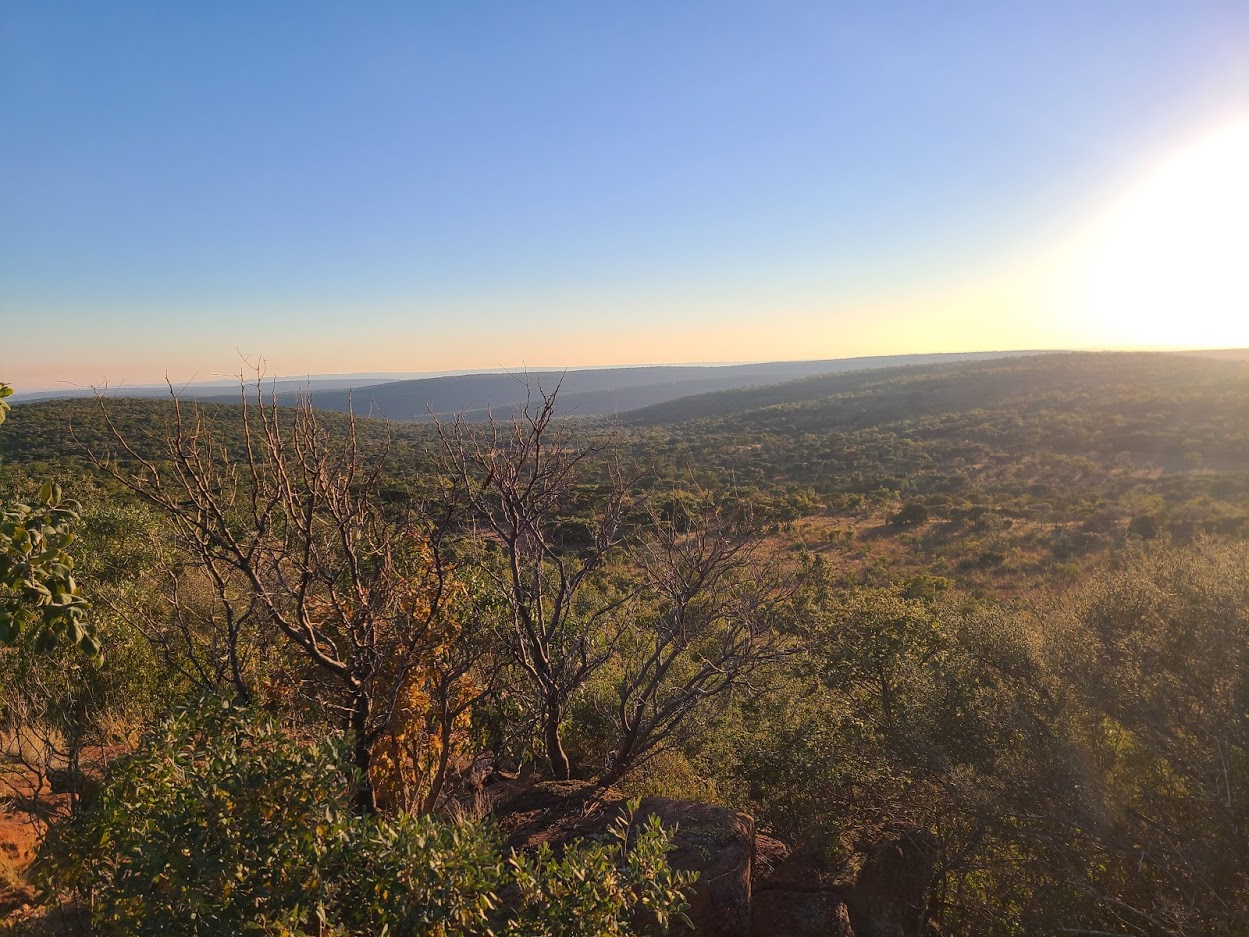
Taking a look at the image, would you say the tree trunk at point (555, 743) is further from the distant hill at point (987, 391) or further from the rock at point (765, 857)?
the distant hill at point (987, 391)

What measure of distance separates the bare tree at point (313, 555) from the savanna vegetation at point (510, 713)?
48 mm

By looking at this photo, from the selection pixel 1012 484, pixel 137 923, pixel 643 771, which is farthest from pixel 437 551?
pixel 1012 484

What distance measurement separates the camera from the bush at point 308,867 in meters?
2.54

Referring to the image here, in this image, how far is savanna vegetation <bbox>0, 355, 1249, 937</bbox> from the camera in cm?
272

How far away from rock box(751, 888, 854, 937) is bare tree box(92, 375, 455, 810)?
11.5 feet

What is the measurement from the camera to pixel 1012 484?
37.0 metres

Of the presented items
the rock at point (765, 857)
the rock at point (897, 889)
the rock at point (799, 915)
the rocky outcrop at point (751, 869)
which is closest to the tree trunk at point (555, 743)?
the rocky outcrop at point (751, 869)

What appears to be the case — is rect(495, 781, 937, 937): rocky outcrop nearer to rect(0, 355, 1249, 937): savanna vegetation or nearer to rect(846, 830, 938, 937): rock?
rect(846, 830, 938, 937): rock

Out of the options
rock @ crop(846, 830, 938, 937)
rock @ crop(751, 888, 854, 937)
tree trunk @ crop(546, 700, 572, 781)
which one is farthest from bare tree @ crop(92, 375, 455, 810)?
rock @ crop(846, 830, 938, 937)

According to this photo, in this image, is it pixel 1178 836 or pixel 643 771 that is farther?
pixel 643 771

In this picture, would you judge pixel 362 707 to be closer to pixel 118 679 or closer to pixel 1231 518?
pixel 118 679

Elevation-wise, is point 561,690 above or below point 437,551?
below

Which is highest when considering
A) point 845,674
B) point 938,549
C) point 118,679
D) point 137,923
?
point 137,923

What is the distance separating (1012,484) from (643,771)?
123ft
